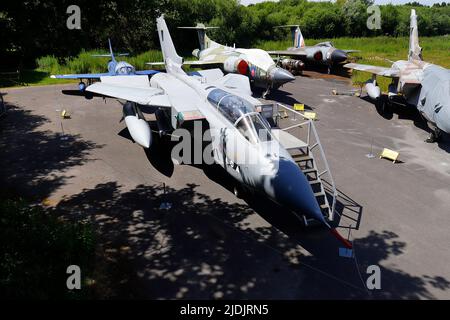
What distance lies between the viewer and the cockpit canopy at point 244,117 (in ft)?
30.9

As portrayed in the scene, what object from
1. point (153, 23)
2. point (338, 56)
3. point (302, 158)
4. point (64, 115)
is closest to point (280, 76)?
point (338, 56)

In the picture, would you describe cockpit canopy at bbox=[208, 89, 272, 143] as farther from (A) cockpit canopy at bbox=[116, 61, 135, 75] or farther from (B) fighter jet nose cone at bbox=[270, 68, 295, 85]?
(A) cockpit canopy at bbox=[116, 61, 135, 75]

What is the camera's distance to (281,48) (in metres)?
46.3

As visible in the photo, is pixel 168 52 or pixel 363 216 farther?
pixel 168 52

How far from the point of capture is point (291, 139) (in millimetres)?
10750

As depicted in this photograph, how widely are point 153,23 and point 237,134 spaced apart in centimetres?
3148

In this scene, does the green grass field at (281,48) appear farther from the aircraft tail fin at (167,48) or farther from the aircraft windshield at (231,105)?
the aircraft windshield at (231,105)

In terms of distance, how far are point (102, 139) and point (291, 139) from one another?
32.2 feet

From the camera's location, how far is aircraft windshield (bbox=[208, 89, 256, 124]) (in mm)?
10116

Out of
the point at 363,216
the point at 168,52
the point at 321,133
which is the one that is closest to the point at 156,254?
the point at 363,216

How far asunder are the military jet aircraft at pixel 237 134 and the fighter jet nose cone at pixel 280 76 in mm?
8227

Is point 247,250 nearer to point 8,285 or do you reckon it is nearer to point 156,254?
point 156,254

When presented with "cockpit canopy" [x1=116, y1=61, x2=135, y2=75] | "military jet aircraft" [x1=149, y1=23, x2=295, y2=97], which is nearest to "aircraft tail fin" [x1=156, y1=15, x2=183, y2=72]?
"cockpit canopy" [x1=116, y1=61, x2=135, y2=75]

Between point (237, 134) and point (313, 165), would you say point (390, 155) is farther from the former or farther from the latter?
point (237, 134)
